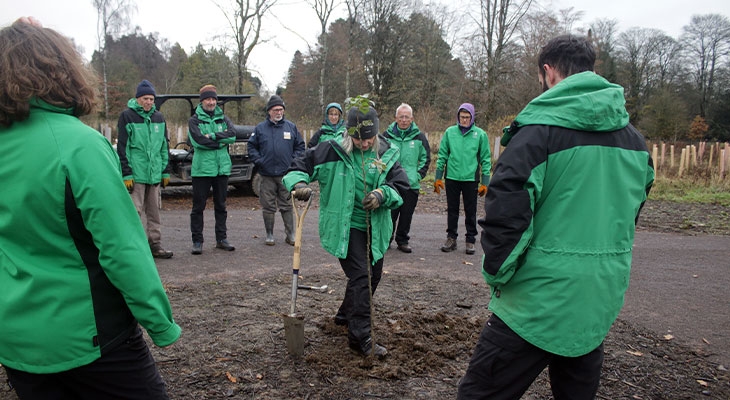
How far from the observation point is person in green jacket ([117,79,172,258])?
6438 millimetres

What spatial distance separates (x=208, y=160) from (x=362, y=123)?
3828 mm

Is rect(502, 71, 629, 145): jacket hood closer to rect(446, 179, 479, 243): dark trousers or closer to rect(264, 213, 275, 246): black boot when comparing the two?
rect(446, 179, 479, 243): dark trousers

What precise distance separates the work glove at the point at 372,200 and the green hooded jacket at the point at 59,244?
6.62ft

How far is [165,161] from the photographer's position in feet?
22.5

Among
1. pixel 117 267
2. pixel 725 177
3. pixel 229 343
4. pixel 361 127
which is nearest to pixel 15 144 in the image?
pixel 117 267

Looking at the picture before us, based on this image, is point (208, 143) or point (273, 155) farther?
point (273, 155)

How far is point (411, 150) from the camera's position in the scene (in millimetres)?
7387

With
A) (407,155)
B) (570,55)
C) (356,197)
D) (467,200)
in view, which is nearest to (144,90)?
(407,155)

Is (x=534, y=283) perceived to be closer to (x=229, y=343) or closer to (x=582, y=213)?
(x=582, y=213)

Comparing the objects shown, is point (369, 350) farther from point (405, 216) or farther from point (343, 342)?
point (405, 216)

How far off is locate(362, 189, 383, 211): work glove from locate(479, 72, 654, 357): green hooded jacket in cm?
150

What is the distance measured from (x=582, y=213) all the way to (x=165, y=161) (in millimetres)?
5979

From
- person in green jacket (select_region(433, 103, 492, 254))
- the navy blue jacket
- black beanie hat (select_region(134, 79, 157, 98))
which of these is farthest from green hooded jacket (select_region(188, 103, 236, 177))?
person in green jacket (select_region(433, 103, 492, 254))

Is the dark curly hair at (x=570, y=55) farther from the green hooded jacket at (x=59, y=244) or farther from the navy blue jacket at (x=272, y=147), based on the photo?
the navy blue jacket at (x=272, y=147)
